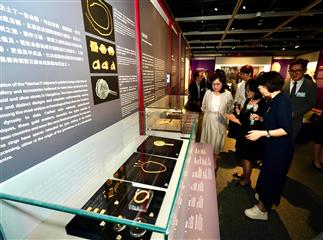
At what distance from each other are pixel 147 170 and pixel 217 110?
178cm

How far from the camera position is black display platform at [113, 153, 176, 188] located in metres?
0.99

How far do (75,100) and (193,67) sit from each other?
617 inches

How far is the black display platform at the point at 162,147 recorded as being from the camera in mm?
1326

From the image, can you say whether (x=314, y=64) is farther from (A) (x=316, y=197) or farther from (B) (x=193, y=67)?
(A) (x=316, y=197)

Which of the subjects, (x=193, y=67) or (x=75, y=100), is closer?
(x=75, y=100)

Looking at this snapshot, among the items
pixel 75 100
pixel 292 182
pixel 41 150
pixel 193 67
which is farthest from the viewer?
pixel 193 67

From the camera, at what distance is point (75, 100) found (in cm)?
106

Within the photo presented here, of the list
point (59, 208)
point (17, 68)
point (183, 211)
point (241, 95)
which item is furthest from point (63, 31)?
point (241, 95)

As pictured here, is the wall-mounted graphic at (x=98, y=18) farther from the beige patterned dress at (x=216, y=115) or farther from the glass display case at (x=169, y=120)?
the beige patterned dress at (x=216, y=115)

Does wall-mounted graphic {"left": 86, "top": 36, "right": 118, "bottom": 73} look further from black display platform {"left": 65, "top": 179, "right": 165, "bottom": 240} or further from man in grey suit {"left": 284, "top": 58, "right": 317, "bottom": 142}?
man in grey suit {"left": 284, "top": 58, "right": 317, "bottom": 142}

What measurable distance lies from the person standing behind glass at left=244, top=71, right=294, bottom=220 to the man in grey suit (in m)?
1.35

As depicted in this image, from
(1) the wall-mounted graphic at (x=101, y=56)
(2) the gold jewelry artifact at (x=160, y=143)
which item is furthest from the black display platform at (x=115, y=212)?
(1) the wall-mounted graphic at (x=101, y=56)

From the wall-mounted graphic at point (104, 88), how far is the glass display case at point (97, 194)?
0.29 metres

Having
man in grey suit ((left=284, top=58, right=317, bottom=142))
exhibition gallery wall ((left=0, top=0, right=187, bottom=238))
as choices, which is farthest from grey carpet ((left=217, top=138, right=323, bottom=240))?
exhibition gallery wall ((left=0, top=0, right=187, bottom=238))
